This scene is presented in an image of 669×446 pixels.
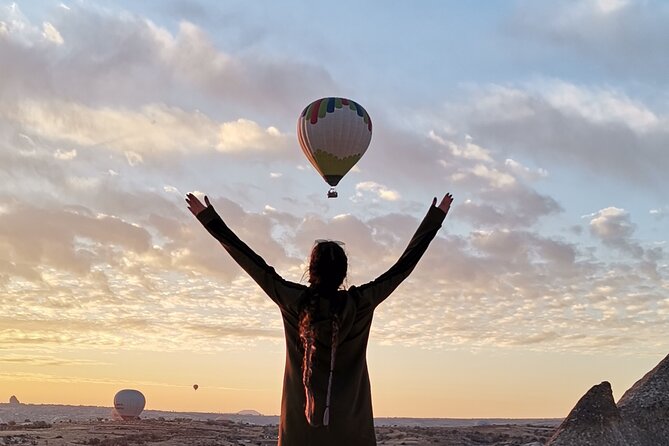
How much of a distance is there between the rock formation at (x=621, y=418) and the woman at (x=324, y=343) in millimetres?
13396

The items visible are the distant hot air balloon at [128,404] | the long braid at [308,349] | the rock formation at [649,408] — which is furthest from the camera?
the distant hot air balloon at [128,404]

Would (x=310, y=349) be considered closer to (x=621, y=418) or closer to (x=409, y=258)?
(x=409, y=258)

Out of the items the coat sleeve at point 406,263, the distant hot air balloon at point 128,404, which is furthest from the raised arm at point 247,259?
the distant hot air balloon at point 128,404

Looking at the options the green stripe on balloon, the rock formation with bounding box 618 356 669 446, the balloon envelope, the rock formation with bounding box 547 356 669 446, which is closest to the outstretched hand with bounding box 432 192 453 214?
the rock formation with bounding box 547 356 669 446

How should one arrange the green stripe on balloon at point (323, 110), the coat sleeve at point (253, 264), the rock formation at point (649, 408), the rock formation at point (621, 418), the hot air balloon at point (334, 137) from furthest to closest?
the green stripe on balloon at point (323, 110), the hot air balloon at point (334, 137), the rock formation at point (649, 408), the rock formation at point (621, 418), the coat sleeve at point (253, 264)

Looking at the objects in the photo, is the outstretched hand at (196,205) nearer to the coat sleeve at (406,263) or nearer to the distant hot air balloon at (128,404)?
the coat sleeve at (406,263)

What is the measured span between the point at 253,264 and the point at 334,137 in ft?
62.9

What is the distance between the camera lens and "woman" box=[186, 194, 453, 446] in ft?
15.2

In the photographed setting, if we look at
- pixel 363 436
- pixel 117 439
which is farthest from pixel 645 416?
pixel 117 439

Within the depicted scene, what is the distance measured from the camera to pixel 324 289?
4699 millimetres

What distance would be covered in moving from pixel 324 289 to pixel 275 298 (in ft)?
1.07

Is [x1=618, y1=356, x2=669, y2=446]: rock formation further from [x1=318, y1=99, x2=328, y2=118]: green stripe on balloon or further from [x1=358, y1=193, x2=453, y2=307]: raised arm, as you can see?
[x1=358, y1=193, x2=453, y2=307]: raised arm

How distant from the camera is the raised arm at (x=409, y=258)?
4.81 meters

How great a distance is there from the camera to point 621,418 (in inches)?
707
